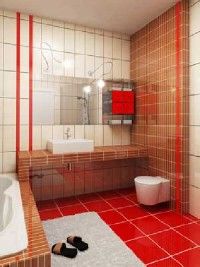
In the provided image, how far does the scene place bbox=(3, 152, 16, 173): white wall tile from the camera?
2.99m

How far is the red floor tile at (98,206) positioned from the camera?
2906mm

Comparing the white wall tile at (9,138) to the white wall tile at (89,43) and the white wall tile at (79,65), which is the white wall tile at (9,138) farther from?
the white wall tile at (89,43)

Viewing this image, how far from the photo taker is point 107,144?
361cm

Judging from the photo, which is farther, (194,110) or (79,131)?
(79,131)

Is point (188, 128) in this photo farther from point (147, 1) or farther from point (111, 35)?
point (111, 35)

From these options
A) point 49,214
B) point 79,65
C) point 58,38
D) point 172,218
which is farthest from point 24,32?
point 172,218

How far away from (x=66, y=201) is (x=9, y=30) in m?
2.37

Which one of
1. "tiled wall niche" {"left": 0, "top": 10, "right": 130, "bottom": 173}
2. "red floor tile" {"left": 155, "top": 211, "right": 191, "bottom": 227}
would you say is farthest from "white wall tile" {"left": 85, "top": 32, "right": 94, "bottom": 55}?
"red floor tile" {"left": 155, "top": 211, "right": 191, "bottom": 227}

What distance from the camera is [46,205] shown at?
10.0 feet

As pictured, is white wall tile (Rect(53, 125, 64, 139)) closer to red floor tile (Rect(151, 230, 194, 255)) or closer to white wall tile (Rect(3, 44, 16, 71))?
white wall tile (Rect(3, 44, 16, 71))

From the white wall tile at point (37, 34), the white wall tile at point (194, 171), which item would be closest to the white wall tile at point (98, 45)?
the white wall tile at point (37, 34)

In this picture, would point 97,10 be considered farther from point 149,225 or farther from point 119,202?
point 149,225

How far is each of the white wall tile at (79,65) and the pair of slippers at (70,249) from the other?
2196 mm

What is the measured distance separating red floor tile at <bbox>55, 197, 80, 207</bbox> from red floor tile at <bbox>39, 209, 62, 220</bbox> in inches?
8.4
